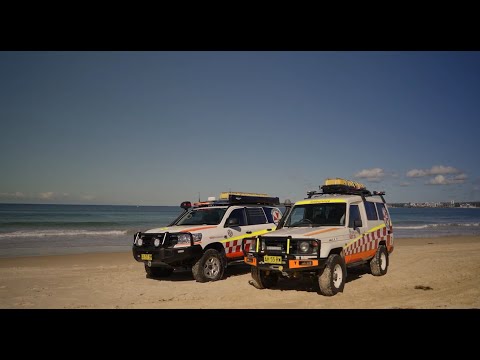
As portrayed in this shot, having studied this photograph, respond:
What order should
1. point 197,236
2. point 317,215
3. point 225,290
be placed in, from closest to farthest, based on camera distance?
point 225,290, point 317,215, point 197,236

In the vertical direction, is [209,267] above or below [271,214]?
below

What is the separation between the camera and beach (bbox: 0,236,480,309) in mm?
6828

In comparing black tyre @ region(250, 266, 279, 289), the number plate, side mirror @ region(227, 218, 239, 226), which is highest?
side mirror @ region(227, 218, 239, 226)

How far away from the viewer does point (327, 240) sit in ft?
24.5

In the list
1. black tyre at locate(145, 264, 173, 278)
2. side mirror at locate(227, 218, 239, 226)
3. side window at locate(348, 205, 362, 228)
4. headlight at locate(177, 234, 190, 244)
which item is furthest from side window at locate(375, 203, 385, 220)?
black tyre at locate(145, 264, 173, 278)

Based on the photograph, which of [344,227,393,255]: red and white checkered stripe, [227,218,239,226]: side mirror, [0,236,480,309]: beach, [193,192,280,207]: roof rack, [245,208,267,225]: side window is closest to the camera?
[0,236,480,309]: beach

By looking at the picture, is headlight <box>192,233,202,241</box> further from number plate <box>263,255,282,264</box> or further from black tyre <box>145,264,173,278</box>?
number plate <box>263,255,282,264</box>

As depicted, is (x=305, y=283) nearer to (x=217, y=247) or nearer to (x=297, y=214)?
(x=297, y=214)

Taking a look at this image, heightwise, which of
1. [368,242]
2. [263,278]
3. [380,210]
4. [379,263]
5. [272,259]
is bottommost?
[263,278]

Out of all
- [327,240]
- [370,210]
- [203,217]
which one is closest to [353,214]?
[370,210]

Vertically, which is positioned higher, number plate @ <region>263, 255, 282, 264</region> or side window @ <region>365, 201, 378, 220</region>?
side window @ <region>365, 201, 378, 220</region>

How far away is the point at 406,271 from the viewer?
1070 centimetres

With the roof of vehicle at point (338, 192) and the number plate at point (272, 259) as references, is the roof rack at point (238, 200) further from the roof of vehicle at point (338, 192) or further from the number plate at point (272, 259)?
the number plate at point (272, 259)

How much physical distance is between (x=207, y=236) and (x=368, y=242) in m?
3.83
